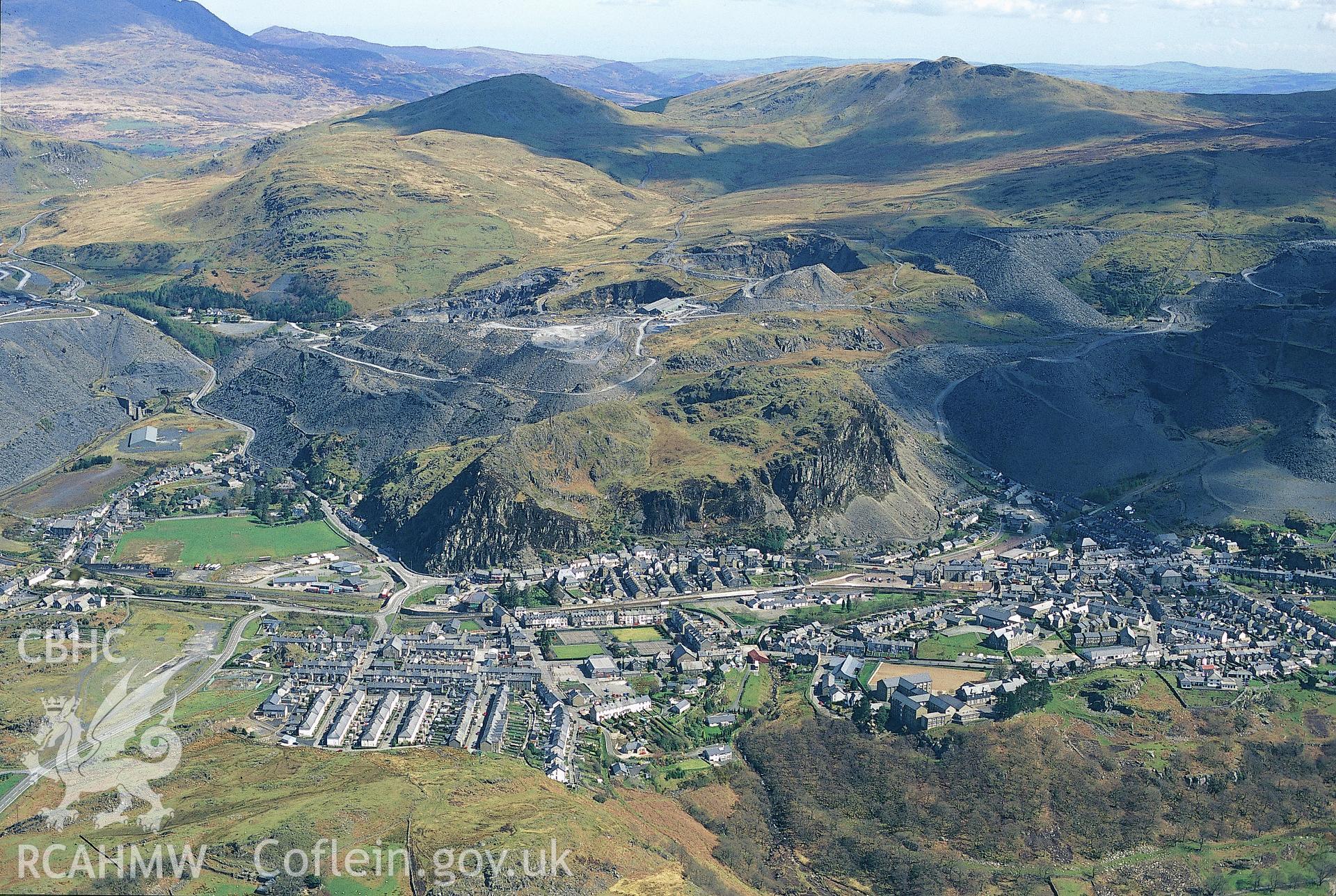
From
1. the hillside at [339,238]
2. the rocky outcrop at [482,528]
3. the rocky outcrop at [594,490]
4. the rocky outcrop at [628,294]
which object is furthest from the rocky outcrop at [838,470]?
the hillside at [339,238]

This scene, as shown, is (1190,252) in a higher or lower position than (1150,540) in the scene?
higher

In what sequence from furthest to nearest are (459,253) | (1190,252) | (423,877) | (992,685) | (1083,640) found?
(459,253) < (1190,252) < (1083,640) < (992,685) < (423,877)

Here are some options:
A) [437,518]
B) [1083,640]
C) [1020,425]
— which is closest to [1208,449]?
[1020,425]

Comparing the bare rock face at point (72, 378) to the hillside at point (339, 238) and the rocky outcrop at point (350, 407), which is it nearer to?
the rocky outcrop at point (350, 407)

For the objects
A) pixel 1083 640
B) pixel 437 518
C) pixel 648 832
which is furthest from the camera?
pixel 437 518

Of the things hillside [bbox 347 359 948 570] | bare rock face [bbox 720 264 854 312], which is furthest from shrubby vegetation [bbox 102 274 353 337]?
hillside [bbox 347 359 948 570]

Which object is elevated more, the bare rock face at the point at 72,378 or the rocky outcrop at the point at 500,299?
the rocky outcrop at the point at 500,299

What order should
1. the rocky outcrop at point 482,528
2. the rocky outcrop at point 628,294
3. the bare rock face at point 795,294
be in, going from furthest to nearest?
the rocky outcrop at point 628,294
the bare rock face at point 795,294
the rocky outcrop at point 482,528

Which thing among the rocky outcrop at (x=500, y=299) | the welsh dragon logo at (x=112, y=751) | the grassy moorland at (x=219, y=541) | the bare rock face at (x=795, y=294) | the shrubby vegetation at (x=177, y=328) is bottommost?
the grassy moorland at (x=219, y=541)

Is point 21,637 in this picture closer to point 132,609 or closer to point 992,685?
point 132,609
